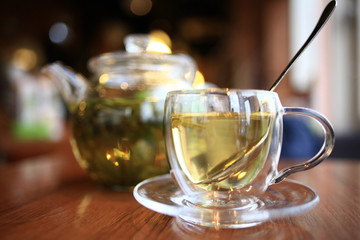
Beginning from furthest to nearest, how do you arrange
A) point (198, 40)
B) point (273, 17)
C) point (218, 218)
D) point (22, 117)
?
1. point (198, 40)
2. point (273, 17)
3. point (22, 117)
4. point (218, 218)

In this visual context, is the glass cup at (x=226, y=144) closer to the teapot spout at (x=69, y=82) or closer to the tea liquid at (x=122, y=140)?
the tea liquid at (x=122, y=140)

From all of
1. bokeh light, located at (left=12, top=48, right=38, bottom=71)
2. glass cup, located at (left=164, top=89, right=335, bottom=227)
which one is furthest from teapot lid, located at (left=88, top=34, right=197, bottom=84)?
bokeh light, located at (left=12, top=48, right=38, bottom=71)

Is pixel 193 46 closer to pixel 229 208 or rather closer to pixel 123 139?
pixel 123 139

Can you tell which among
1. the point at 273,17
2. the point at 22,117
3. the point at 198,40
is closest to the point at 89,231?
the point at 22,117

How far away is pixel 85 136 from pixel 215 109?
213 millimetres

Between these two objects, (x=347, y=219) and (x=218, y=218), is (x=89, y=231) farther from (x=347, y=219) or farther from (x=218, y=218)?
(x=347, y=219)

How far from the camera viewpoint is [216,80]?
5543 millimetres

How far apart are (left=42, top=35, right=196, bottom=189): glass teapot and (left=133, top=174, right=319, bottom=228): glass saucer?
0.05 metres

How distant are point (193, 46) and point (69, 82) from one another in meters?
5.32

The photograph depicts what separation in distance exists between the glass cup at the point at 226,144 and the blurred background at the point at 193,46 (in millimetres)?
1349

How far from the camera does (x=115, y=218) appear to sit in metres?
0.32

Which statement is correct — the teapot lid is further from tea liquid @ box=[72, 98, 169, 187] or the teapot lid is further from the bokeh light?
the bokeh light

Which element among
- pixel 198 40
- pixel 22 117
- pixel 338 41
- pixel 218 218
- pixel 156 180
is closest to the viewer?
pixel 218 218

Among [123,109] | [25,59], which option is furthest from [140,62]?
[25,59]
